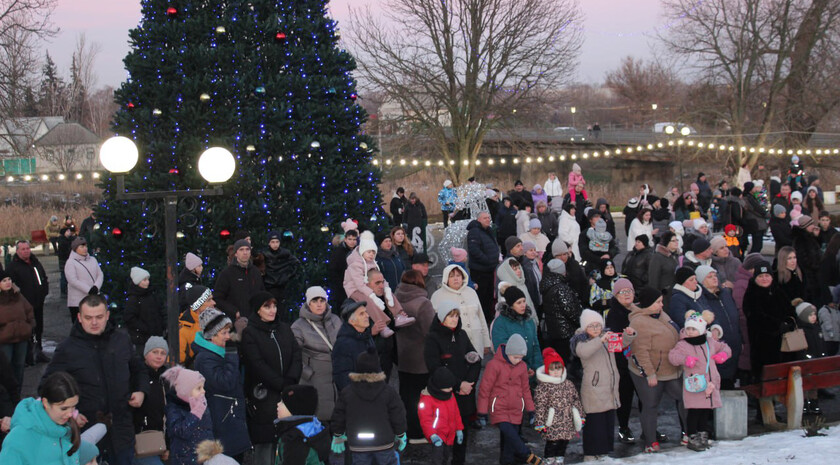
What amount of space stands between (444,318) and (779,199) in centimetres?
1135

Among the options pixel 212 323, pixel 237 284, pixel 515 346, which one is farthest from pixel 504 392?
pixel 237 284

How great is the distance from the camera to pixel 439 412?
732cm

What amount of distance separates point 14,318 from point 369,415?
17.0 ft

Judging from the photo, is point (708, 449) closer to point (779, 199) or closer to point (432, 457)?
point (432, 457)

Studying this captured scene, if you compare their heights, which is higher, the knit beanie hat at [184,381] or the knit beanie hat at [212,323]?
the knit beanie hat at [212,323]

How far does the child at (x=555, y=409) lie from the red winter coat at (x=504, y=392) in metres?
0.13

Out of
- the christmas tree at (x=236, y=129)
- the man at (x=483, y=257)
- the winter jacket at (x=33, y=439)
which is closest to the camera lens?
the winter jacket at (x=33, y=439)

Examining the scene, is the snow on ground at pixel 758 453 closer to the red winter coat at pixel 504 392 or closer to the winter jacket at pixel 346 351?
the red winter coat at pixel 504 392

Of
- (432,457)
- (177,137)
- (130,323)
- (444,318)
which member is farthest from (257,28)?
(432,457)

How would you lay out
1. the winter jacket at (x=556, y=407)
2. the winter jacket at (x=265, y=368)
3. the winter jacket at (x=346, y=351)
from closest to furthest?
the winter jacket at (x=265, y=368) → the winter jacket at (x=346, y=351) → the winter jacket at (x=556, y=407)

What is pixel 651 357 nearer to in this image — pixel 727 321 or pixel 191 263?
pixel 727 321

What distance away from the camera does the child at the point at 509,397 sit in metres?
7.58

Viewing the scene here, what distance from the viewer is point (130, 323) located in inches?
367

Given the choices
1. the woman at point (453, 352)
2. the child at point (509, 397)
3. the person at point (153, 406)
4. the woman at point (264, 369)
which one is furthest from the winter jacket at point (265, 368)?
the child at point (509, 397)
